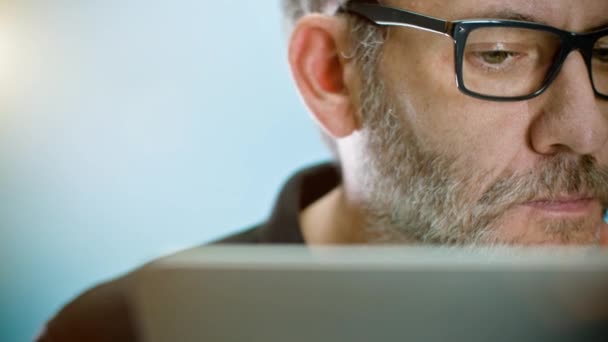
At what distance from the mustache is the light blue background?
2.85 ft

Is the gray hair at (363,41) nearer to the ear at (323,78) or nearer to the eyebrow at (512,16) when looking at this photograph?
the ear at (323,78)

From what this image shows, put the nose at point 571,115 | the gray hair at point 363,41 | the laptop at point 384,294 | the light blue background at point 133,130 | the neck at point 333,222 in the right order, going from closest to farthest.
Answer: the laptop at point 384,294 < the nose at point 571,115 < the gray hair at point 363,41 < the neck at point 333,222 < the light blue background at point 133,130

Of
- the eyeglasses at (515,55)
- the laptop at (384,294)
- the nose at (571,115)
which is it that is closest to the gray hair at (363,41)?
the eyeglasses at (515,55)

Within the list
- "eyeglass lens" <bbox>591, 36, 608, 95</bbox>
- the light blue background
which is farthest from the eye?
the light blue background

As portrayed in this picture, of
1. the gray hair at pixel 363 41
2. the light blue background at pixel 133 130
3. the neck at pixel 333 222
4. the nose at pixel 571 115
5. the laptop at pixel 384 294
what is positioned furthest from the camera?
the light blue background at pixel 133 130

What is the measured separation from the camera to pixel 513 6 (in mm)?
908

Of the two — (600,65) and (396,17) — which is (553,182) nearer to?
(600,65)

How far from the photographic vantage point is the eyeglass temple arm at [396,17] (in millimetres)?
966

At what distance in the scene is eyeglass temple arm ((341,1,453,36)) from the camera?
38.0 inches

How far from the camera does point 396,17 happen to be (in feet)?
3.34

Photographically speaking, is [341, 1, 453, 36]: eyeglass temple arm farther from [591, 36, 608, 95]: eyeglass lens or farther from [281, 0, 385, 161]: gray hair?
[591, 36, 608, 95]: eyeglass lens

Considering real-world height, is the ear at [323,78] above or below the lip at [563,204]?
above

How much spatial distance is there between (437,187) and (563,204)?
0.19 meters

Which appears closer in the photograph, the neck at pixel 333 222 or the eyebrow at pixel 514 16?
the eyebrow at pixel 514 16
